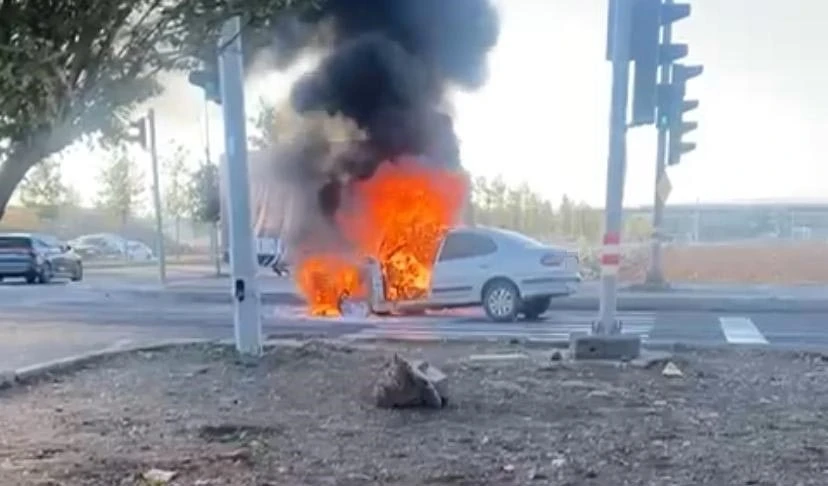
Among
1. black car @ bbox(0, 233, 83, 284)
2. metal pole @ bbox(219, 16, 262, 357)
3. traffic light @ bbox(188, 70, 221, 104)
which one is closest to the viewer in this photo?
traffic light @ bbox(188, 70, 221, 104)

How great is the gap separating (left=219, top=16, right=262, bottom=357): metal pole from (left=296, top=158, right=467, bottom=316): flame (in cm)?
569

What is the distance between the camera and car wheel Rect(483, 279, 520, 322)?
18.2 m

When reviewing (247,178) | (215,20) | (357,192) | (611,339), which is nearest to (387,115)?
(357,192)

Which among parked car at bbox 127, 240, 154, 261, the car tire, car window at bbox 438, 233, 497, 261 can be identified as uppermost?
→ car window at bbox 438, 233, 497, 261

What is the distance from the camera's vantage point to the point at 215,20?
490 centimetres

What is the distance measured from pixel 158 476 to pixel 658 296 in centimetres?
1757

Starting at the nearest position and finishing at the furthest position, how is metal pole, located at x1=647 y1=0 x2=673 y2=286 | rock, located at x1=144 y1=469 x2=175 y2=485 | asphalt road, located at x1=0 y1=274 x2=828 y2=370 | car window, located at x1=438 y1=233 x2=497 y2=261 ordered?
rock, located at x1=144 y1=469 x2=175 y2=485, asphalt road, located at x1=0 y1=274 x2=828 y2=370, car window, located at x1=438 y1=233 x2=497 y2=261, metal pole, located at x1=647 y1=0 x2=673 y2=286

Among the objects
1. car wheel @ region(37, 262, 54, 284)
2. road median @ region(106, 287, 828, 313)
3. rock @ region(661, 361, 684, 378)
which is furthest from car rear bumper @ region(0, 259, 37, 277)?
rock @ region(661, 361, 684, 378)

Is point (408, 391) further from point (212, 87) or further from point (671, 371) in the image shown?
point (212, 87)

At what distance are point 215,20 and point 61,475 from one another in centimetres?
297

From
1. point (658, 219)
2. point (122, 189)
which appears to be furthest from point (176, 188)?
point (658, 219)

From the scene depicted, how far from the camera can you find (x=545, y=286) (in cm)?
1825

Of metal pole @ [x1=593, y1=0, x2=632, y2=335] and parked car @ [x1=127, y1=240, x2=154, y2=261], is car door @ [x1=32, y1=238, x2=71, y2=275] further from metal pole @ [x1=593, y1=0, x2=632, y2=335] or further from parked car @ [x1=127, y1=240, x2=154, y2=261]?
metal pole @ [x1=593, y1=0, x2=632, y2=335]

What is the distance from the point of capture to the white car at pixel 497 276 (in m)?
18.2
